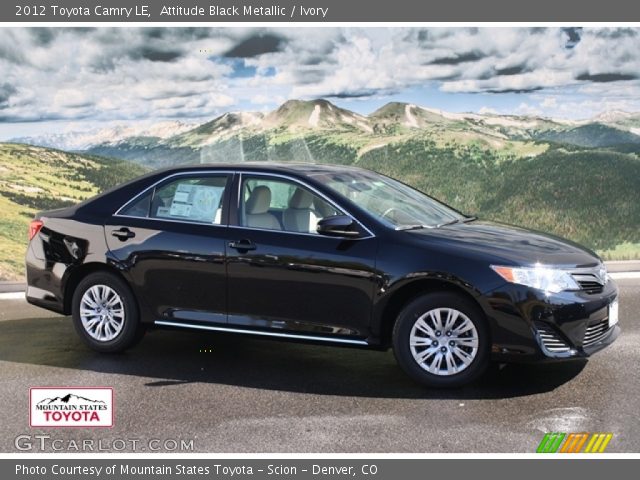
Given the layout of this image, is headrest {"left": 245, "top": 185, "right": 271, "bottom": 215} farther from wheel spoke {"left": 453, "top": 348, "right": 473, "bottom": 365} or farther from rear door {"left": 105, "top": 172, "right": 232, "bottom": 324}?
wheel spoke {"left": 453, "top": 348, "right": 473, "bottom": 365}

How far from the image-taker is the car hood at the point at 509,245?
20.7ft

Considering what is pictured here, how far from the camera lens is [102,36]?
15453mm

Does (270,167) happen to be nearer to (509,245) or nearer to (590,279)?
(509,245)

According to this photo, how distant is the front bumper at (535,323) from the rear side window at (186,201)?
2.31m

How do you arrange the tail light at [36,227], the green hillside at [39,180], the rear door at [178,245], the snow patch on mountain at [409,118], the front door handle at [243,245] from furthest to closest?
1. the snow patch on mountain at [409,118]
2. the green hillside at [39,180]
3. the tail light at [36,227]
4. the rear door at [178,245]
5. the front door handle at [243,245]

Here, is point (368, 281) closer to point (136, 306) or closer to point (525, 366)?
point (525, 366)

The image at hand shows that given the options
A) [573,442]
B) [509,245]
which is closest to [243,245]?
[509,245]

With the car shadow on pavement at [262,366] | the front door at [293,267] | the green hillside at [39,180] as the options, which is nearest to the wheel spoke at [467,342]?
the car shadow on pavement at [262,366]

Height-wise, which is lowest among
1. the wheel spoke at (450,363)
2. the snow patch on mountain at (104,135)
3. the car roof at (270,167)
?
the wheel spoke at (450,363)

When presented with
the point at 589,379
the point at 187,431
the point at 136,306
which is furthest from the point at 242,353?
the point at 589,379

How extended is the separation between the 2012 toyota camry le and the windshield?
2cm

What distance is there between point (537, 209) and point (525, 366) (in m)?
9.73

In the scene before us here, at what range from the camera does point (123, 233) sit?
24.5 ft

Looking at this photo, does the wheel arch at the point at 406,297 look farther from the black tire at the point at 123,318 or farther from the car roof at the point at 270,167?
the black tire at the point at 123,318
